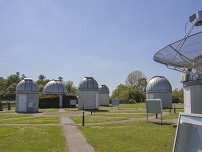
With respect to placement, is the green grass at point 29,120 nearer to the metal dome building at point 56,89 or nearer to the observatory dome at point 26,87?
the observatory dome at point 26,87

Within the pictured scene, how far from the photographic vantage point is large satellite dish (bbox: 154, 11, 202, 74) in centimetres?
922

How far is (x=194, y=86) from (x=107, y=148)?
1474 centimetres

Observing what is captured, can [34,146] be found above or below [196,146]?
below

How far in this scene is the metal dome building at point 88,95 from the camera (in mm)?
45656

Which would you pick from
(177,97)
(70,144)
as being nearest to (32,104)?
(70,144)

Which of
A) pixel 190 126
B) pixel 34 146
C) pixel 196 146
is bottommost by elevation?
pixel 34 146

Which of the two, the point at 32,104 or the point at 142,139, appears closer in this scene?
the point at 142,139

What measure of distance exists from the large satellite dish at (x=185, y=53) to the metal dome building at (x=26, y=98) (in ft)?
108

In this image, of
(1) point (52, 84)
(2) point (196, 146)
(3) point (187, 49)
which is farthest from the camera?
(1) point (52, 84)

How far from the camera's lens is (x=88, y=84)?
45.9 meters

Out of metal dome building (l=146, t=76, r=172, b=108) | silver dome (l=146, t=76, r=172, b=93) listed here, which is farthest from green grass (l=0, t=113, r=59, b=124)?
silver dome (l=146, t=76, r=172, b=93)

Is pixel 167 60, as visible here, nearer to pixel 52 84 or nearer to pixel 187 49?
pixel 187 49

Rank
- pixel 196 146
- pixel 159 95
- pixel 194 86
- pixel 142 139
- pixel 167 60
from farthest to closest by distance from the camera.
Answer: pixel 159 95 < pixel 194 86 < pixel 142 139 < pixel 167 60 < pixel 196 146

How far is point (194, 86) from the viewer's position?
23359mm
